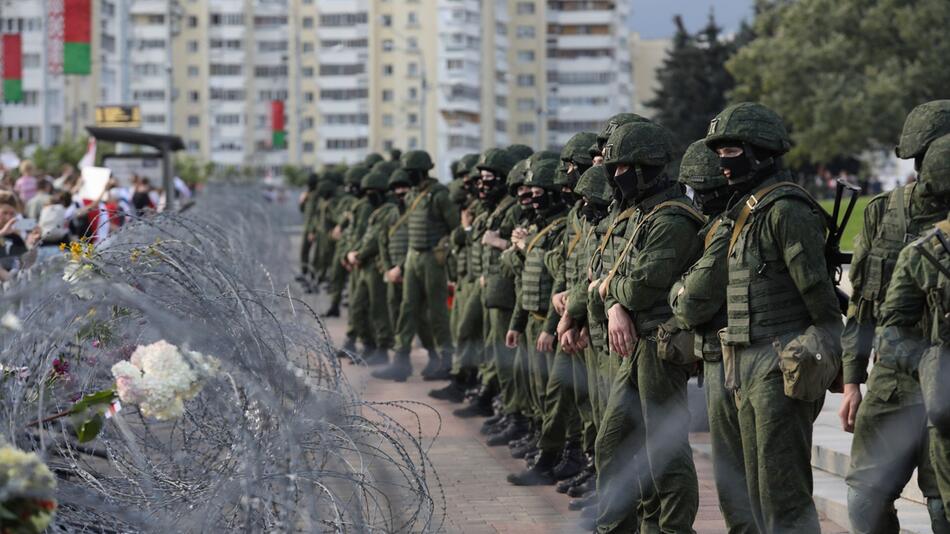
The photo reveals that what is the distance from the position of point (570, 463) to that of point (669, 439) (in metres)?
2.89

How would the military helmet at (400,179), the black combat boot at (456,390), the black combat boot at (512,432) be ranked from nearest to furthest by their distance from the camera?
the black combat boot at (512,432) < the black combat boot at (456,390) < the military helmet at (400,179)

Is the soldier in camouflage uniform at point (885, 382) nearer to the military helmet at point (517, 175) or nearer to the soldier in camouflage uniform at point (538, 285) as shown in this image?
the soldier in camouflage uniform at point (538, 285)

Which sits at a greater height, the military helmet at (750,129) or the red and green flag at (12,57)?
the red and green flag at (12,57)

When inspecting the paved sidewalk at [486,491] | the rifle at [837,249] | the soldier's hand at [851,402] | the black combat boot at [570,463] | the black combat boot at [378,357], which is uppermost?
the rifle at [837,249]

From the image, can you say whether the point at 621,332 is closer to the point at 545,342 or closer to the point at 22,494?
the point at 545,342

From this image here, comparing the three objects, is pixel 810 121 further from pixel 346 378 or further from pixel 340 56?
pixel 340 56

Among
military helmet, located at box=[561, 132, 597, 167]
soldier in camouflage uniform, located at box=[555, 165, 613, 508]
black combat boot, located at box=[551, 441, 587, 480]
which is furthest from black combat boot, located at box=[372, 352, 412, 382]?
soldier in camouflage uniform, located at box=[555, 165, 613, 508]

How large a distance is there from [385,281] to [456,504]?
7.60m

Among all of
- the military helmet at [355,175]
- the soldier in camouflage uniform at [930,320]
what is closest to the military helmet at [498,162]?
the soldier in camouflage uniform at [930,320]

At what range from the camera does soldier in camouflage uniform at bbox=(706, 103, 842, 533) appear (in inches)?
246

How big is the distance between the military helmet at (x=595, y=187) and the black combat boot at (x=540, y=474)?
196 cm

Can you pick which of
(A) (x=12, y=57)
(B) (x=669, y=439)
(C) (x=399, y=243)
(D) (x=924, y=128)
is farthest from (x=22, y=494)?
(A) (x=12, y=57)

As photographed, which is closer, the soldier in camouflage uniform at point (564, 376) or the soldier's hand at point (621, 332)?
the soldier's hand at point (621, 332)

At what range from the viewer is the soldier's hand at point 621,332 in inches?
291
